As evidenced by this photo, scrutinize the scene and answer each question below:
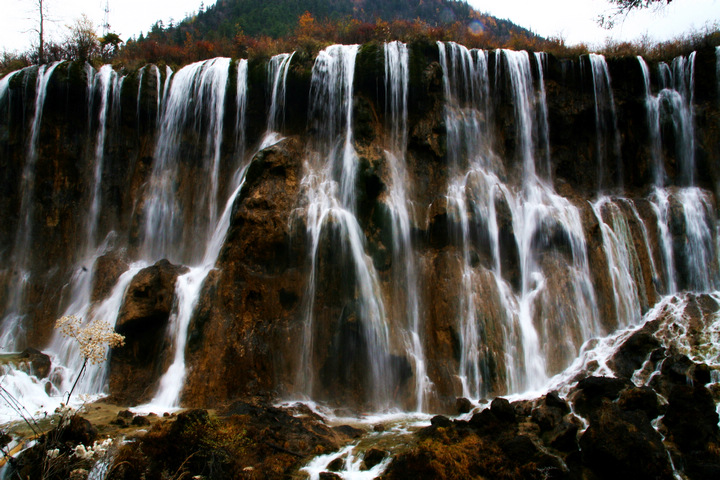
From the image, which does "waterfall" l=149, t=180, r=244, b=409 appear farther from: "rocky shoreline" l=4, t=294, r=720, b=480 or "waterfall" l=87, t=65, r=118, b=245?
"waterfall" l=87, t=65, r=118, b=245

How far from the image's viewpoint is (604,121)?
17.2 meters

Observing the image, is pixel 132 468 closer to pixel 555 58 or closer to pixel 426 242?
pixel 426 242

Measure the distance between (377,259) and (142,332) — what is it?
23.5 ft

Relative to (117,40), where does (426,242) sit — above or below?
below

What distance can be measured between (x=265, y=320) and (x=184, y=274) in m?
3.07

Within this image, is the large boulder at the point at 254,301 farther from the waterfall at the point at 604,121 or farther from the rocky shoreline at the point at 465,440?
the waterfall at the point at 604,121

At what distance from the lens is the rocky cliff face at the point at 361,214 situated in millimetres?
12188

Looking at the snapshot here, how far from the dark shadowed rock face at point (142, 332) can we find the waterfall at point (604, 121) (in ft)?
53.3

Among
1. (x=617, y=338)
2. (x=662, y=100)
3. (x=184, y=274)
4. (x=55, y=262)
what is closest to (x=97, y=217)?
(x=55, y=262)

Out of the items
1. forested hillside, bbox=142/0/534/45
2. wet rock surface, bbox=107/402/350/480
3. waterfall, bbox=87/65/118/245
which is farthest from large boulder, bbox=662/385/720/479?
forested hillside, bbox=142/0/534/45

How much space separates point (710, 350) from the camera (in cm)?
1155

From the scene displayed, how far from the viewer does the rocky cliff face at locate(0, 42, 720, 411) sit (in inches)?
480

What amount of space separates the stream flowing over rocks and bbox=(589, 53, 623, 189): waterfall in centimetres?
8

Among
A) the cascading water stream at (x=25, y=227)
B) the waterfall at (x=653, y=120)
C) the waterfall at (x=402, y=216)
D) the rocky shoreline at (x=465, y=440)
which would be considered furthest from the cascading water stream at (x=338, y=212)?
the waterfall at (x=653, y=120)
